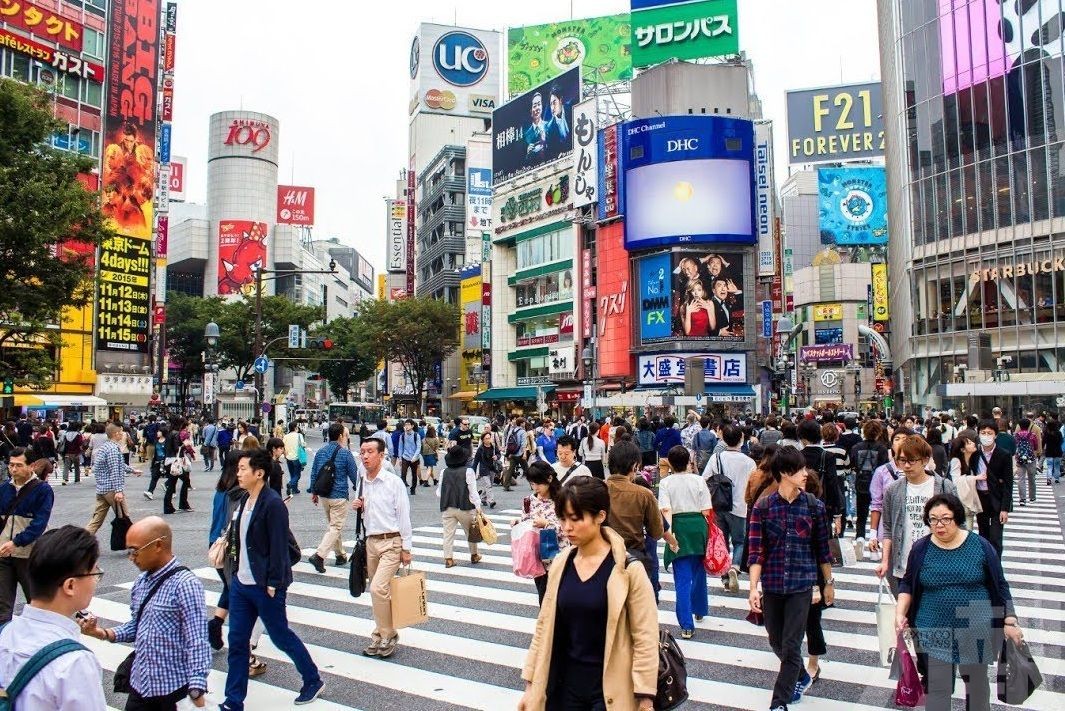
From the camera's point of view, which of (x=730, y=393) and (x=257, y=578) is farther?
(x=730, y=393)

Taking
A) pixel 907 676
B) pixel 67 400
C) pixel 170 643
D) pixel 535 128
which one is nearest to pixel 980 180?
pixel 535 128

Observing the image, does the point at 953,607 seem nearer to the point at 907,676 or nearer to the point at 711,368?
the point at 907,676

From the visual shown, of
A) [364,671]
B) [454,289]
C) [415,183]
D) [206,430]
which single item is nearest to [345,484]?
[364,671]

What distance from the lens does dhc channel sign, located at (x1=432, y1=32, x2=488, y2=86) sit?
100250 mm

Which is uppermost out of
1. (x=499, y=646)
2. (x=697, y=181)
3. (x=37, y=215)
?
(x=697, y=181)

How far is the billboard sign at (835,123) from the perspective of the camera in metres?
90.4

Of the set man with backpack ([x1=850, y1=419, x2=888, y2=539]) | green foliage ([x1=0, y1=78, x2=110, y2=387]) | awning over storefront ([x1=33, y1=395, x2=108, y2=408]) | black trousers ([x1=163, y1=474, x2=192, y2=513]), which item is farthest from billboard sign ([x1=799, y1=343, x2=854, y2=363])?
black trousers ([x1=163, y1=474, x2=192, y2=513])

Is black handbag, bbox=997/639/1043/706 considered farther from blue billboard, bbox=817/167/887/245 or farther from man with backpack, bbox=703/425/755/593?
blue billboard, bbox=817/167/887/245

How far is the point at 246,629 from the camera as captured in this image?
19.1 feet

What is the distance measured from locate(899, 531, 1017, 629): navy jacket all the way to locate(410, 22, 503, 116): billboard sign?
100 meters

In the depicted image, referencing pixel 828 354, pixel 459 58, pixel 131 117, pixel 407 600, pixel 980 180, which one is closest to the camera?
pixel 407 600

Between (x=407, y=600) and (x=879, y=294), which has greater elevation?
(x=879, y=294)

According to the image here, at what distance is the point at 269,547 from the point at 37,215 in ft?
58.4

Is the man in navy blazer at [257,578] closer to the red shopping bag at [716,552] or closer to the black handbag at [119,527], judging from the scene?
the red shopping bag at [716,552]
